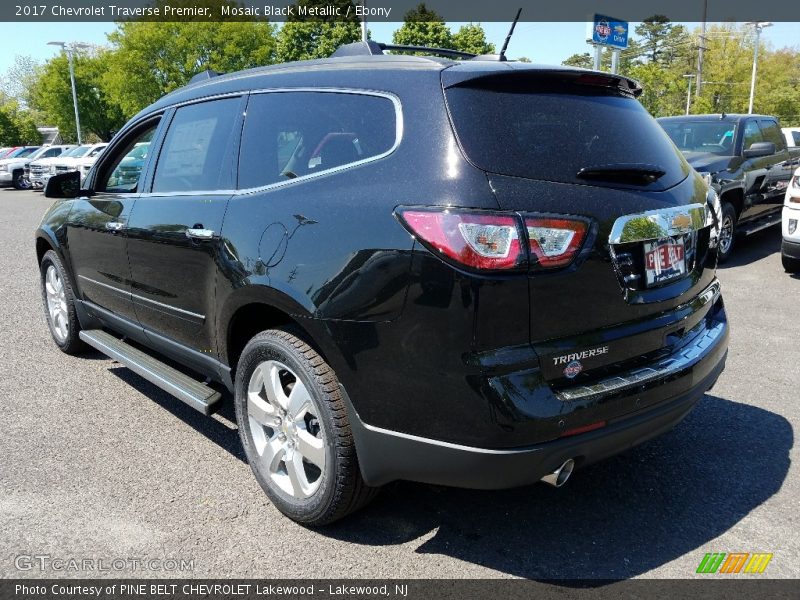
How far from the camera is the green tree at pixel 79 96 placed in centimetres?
4812

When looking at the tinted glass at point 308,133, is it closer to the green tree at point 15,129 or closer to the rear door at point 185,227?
the rear door at point 185,227

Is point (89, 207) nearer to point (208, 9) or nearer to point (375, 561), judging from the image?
point (375, 561)

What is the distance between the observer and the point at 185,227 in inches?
127

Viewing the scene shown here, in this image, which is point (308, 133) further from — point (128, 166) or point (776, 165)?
point (776, 165)

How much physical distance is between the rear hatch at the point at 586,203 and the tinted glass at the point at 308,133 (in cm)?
33

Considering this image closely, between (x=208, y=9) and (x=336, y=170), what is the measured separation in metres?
37.4

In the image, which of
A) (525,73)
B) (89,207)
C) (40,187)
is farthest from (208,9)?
(525,73)

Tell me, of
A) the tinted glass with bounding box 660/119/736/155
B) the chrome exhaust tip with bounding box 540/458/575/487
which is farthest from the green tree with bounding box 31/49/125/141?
the chrome exhaust tip with bounding box 540/458/575/487

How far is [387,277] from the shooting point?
225 cm

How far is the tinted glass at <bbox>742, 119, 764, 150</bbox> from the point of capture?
8.95 m

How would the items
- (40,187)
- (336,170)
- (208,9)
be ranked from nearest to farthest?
1. (336,170)
2. (40,187)
3. (208,9)

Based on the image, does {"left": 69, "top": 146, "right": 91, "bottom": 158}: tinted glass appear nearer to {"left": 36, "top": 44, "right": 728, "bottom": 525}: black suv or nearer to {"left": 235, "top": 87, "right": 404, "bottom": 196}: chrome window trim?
{"left": 36, "top": 44, "right": 728, "bottom": 525}: black suv

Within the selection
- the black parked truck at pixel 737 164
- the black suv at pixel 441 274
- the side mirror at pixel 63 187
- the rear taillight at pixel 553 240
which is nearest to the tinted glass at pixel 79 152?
the black parked truck at pixel 737 164

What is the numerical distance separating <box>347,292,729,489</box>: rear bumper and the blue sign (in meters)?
18.4
